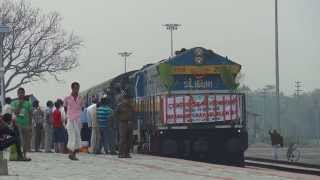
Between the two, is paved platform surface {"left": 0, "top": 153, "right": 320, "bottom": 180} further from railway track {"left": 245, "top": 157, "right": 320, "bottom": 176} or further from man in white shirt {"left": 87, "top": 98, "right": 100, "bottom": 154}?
railway track {"left": 245, "top": 157, "right": 320, "bottom": 176}

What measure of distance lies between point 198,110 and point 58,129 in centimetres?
468

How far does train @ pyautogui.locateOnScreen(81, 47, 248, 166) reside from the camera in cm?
2459

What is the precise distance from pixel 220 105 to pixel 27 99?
22.5 feet

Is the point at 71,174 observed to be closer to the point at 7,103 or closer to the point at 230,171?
the point at 230,171

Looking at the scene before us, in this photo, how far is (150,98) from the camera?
26188 millimetres

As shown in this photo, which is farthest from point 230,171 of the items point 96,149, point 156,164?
point 96,149

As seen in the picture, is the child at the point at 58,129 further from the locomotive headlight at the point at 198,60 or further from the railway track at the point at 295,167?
the railway track at the point at 295,167

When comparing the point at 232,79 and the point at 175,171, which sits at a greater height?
the point at 232,79

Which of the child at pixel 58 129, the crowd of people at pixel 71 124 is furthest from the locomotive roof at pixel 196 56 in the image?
the child at pixel 58 129

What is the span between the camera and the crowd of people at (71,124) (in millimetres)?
18297

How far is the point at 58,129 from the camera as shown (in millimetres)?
23594

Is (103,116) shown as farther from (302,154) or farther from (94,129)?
(302,154)

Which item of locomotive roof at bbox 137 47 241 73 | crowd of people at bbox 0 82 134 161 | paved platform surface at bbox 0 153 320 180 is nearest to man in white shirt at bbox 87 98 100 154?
crowd of people at bbox 0 82 134 161

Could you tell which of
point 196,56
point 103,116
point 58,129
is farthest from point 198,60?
point 58,129
